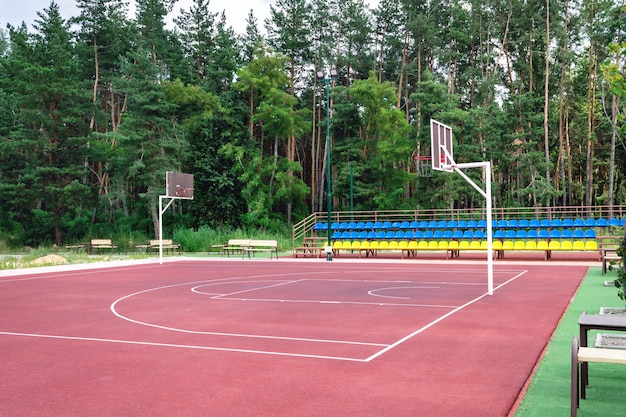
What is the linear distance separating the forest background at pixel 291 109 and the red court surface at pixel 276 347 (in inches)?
963

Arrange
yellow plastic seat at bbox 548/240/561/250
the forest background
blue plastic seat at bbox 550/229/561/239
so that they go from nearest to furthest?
yellow plastic seat at bbox 548/240/561/250 → blue plastic seat at bbox 550/229/561/239 → the forest background

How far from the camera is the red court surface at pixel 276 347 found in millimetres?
5219

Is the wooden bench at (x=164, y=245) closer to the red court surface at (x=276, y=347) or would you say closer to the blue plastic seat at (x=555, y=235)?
the red court surface at (x=276, y=347)

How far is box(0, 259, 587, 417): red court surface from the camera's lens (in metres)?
5.22

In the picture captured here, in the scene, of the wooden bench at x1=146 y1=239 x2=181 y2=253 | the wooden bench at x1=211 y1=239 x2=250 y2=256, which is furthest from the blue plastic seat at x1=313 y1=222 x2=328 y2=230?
the wooden bench at x1=146 y1=239 x2=181 y2=253

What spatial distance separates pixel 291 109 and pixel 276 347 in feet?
115

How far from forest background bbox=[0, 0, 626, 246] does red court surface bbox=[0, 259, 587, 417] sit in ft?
80.3

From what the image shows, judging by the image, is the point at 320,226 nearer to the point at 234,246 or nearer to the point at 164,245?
the point at 234,246

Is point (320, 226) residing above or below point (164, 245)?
above

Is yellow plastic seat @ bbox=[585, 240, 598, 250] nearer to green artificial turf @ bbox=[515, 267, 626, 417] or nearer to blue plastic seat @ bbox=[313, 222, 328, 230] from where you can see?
blue plastic seat @ bbox=[313, 222, 328, 230]

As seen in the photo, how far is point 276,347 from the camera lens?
24.7 ft

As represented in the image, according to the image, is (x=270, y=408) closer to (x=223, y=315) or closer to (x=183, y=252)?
(x=223, y=315)

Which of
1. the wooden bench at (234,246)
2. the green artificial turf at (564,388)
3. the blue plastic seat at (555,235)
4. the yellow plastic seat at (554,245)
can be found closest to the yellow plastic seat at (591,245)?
the yellow plastic seat at (554,245)

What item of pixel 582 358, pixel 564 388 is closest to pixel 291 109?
pixel 564 388
